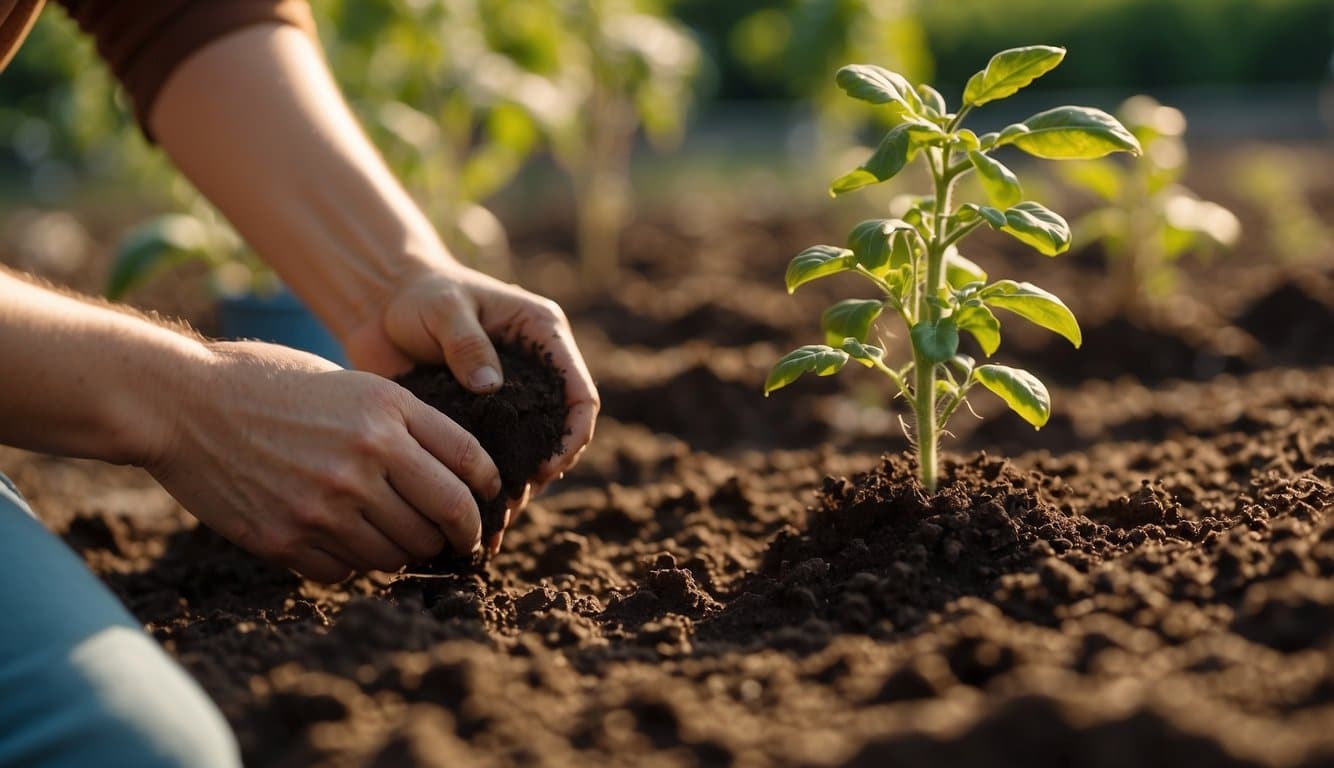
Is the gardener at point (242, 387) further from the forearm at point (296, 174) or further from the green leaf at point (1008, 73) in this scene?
the green leaf at point (1008, 73)

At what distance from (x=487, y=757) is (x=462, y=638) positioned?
15.1 inches

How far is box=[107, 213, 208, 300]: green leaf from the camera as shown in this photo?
4.08 metres

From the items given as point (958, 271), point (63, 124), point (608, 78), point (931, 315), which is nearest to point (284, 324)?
point (958, 271)

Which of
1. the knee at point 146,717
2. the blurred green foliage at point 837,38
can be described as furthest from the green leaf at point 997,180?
the blurred green foliage at point 837,38

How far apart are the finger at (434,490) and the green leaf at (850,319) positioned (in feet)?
2.06

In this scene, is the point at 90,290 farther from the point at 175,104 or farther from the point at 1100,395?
the point at 1100,395

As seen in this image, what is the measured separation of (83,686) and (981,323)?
4.57 feet

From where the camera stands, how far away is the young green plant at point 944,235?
1986 millimetres

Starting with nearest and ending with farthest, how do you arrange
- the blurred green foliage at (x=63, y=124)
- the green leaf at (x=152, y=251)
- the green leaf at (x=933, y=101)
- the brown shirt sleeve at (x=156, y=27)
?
the green leaf at (x=933, y=101), the brown shirt sleeve at (x=156, y=27), the green leaf at (x=152, y=251), the blurred green foliage at (x=63, y=124)

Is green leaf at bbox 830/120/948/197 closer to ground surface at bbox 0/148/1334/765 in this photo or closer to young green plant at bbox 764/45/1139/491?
young green plant at bbox 764/45/1139/491

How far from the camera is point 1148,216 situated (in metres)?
4.56

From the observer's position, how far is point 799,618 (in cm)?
200

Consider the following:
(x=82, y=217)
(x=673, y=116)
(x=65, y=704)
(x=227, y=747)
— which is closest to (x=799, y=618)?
(x=227, y=747)

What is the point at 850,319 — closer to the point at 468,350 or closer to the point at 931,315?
the point at 931,315
